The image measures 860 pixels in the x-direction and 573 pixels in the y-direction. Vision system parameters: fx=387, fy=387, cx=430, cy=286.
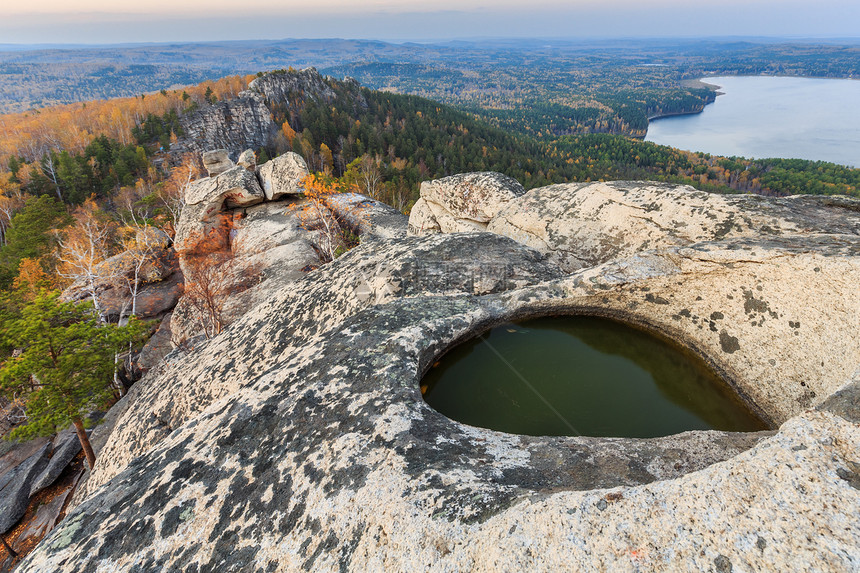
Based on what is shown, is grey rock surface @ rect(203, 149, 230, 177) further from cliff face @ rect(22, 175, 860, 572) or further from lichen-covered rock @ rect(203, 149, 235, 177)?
cliff face @ rect(22, 175, 860, 572)

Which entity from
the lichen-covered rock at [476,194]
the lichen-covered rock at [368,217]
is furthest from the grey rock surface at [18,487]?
the lichen-covered rock at [476,194]

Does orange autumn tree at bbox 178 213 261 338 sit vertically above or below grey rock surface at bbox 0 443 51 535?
above

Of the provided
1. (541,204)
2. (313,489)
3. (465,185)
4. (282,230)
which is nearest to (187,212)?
(282,230)

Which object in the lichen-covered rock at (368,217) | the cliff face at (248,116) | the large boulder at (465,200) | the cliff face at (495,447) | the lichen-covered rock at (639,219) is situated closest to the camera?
the cliff face at (495,447)

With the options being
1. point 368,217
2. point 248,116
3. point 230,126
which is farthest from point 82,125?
point 368,217

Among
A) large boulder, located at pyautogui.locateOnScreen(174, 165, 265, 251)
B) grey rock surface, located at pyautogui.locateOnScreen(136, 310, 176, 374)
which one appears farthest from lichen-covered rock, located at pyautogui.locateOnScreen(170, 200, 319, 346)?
grey rock surface, located at pyautogui.locateOnScreen(136, 310, 176, 374)

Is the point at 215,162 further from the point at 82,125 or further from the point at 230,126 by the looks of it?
the point at 82,125

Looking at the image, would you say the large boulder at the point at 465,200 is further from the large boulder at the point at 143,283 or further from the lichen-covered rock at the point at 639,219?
the large boulder at the point at 143,283
